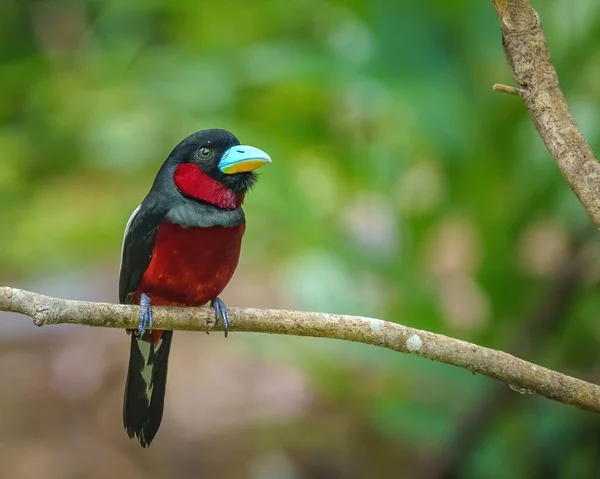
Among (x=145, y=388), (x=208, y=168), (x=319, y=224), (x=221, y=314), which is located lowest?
(x=145, y=388)

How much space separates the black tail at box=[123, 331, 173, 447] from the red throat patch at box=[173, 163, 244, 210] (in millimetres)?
509

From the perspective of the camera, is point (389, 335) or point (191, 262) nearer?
point (389, 335)

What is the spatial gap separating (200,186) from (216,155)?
0.10 metres

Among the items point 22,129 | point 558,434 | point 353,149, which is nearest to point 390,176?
point 353,149

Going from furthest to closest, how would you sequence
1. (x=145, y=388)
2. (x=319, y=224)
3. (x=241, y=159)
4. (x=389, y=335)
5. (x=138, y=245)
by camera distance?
(x=319, y=224) → (x=145, y=388) → (x=138, y=245) → (x=241, y=159) → (x=389, y=335)

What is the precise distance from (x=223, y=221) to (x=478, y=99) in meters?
1.84

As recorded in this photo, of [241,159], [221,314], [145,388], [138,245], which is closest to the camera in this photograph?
[221,314]

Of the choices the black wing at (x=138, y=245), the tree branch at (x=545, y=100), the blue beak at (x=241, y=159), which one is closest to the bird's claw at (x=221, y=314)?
the black wing at (x=138, y=245)

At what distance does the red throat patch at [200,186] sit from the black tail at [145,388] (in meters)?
0.51

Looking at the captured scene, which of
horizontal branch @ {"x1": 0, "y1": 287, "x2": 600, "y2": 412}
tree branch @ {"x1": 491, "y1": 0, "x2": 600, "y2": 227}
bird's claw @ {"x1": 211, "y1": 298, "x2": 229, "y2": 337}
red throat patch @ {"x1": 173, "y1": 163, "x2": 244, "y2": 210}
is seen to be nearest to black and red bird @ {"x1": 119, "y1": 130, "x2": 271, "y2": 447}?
red throat patch @ {"x1": 173, "y1": 163, "x2": 244, "y2": 210}

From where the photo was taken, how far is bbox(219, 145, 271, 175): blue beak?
2461 millimetres

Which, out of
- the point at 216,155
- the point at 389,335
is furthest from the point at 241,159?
the point at 389,335

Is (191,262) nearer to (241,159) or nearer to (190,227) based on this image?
(190,227)

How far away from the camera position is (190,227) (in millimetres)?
2529
